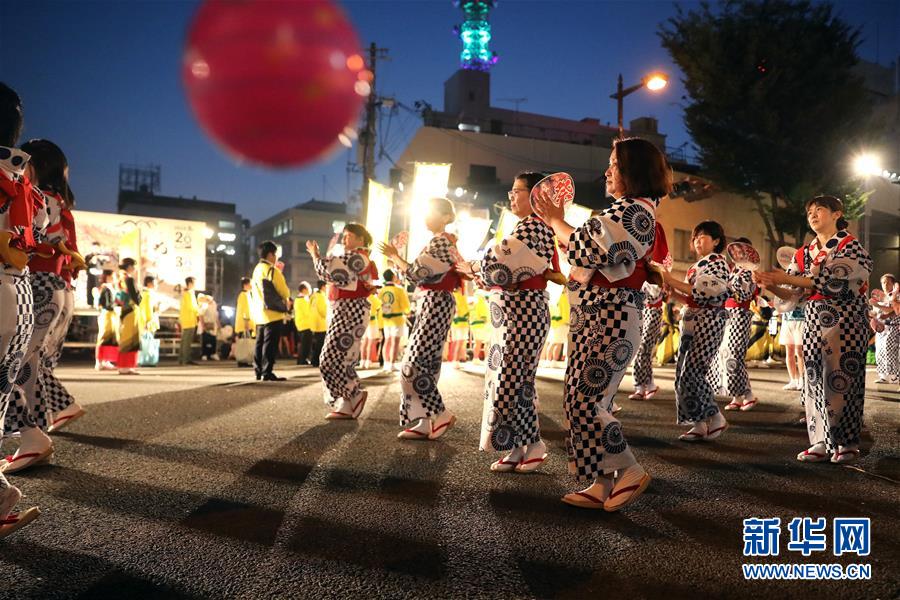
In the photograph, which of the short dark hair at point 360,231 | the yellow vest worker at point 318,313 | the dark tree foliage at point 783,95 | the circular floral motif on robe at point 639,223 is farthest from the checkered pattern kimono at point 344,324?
the dark tree foliage at point 783,95

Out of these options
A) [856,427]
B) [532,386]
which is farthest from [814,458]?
[532,386]

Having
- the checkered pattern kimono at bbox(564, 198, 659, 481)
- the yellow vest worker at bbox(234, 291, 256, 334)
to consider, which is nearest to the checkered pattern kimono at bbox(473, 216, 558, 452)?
the checkered pattern kimono at bbox(564, 198, 659, 481)

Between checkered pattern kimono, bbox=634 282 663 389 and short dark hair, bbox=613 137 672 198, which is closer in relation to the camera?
short dark hair, bbox=613 137 672 198

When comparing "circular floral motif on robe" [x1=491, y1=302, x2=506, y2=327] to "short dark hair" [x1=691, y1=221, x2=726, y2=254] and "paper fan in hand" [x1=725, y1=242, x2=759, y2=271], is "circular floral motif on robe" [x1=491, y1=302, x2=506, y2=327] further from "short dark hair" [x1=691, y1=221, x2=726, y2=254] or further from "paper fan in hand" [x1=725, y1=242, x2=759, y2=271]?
"paper fan in hand" [x1=725, y1=242, x2=759, y2=271]

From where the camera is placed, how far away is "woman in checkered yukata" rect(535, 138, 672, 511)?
321 cm

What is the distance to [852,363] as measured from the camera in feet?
14.7

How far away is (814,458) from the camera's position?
4578 mm

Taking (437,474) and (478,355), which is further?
(478,355)

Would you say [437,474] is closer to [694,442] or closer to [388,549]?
[388,549]

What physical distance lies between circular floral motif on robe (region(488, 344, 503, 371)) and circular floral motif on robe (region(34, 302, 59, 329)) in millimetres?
3031

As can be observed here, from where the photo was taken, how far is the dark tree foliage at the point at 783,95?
19.5 meters

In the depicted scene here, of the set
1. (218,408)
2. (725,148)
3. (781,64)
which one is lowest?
(218,408)

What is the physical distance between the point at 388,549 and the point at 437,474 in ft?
4.52
